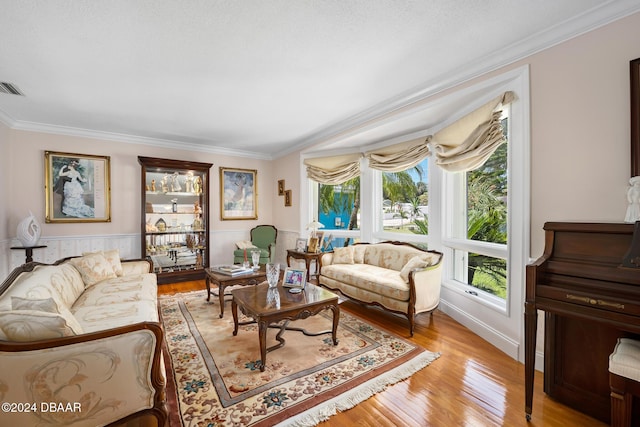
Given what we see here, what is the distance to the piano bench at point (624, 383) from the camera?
4.35ft

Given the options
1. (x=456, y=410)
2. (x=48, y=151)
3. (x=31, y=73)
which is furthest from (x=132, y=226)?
(x=456, y=410)

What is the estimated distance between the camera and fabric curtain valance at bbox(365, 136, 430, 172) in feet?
12.0

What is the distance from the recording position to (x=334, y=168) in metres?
4.88

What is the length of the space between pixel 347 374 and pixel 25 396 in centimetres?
181

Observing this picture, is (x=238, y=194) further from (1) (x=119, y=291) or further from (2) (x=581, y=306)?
(2) (x=581, y=306)

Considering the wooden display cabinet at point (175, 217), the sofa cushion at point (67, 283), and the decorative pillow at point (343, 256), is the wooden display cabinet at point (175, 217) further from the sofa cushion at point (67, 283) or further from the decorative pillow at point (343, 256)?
the decorative pillow at point (343, 256)

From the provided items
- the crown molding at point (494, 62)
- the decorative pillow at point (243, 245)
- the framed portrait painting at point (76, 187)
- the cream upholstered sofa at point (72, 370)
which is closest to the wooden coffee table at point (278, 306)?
the cream upholstered sofa at point (72, 370)

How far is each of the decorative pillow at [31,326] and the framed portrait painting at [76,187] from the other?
3.96 metres

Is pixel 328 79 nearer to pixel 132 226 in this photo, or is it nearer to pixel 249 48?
pixel 249 48

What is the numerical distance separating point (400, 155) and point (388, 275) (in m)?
1.72

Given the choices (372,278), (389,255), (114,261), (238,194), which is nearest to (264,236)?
(238,194)

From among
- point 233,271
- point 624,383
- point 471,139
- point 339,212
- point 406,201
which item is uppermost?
point 471,139

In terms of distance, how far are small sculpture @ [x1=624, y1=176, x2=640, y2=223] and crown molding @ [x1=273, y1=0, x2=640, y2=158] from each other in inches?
43.8

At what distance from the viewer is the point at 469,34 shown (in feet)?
6.81
